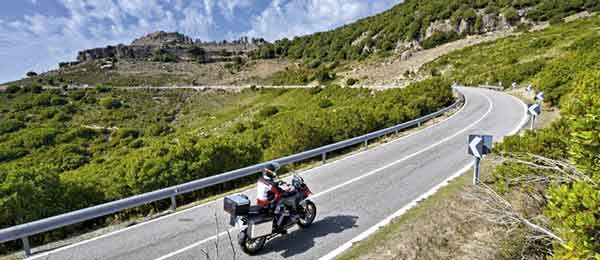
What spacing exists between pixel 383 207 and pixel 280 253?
299 cm

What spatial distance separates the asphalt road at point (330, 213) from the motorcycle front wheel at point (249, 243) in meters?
0.11

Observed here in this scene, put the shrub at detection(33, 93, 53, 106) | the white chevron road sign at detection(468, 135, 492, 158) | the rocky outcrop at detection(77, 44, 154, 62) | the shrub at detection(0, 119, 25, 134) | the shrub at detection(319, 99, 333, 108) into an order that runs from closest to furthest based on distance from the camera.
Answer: the white chevron road sign at detection(468, 135, 492, 158)
the shrub at detection(319, 99, 333, 108)
the shrub at detection(0, 119, 25, 134)
the shrub at detection(33, 93, 53, 106)
the rocky outcrop at detection(77, 44, 154, 62)

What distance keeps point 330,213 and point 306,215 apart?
0.99 m

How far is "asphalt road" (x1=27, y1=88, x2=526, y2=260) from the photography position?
19.3ft

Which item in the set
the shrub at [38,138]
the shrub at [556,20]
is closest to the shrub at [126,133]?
the shrub at [38,138]

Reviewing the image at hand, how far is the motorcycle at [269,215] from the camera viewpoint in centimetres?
543

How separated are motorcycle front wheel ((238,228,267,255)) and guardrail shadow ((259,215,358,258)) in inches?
5.3

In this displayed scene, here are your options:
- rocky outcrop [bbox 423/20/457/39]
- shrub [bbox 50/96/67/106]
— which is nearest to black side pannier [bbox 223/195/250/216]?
shrub [bbox 50/96/67/106]

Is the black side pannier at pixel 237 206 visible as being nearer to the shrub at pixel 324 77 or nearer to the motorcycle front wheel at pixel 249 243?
the motorcycle front wheel at pixel 249 243

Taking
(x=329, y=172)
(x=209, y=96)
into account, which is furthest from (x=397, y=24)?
(x=329, y=172)

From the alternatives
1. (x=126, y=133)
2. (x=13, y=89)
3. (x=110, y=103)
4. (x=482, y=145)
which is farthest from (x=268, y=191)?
(x=13, y=89)

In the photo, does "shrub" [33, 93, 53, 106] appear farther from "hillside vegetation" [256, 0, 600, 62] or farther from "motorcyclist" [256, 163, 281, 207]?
"motorcyclist" [256, 163, 281, 207]

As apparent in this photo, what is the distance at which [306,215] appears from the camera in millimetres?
6613

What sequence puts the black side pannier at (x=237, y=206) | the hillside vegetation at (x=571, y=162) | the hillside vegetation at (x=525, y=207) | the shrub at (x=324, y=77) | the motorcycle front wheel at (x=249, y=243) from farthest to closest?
the shrub at (x=324, y=77) < the motorcycle front wheel at (x=249, y=243) < the black side pannier at (x=237, y=206) < the hillside vegetation at (x=525, y=207) < the hillside vegetation at (x=571, y=162)
